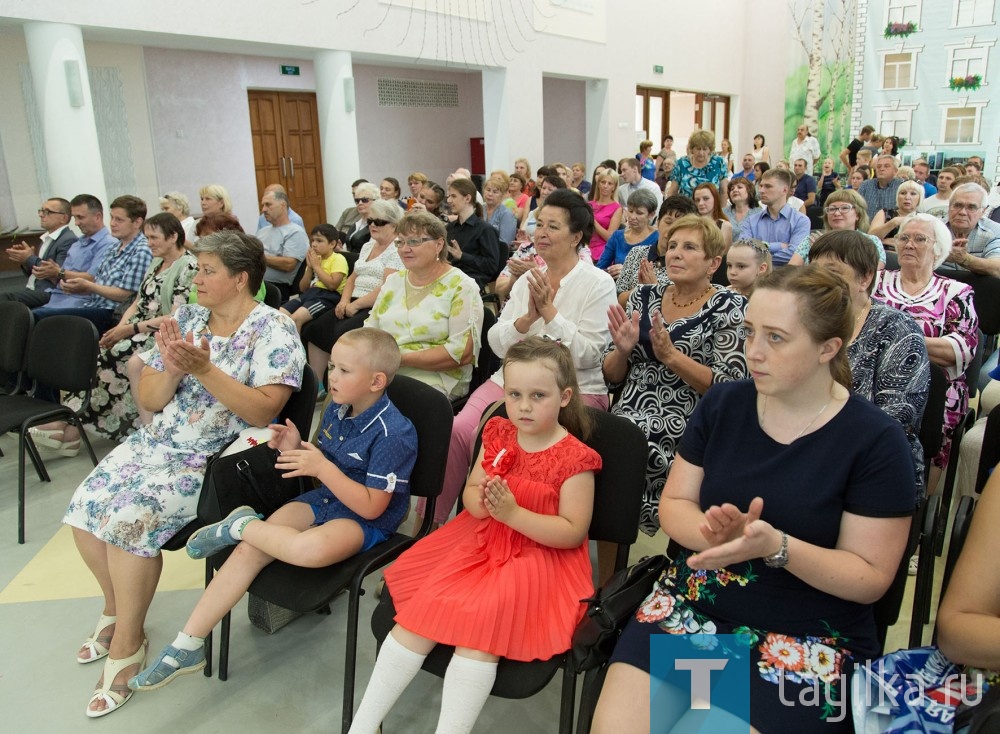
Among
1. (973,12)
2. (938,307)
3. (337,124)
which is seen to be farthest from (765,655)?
(973,12)

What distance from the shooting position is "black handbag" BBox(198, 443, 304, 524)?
2.18m

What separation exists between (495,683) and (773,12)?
63.6ft

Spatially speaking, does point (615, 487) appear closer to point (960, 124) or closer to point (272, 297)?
point (272, 297)

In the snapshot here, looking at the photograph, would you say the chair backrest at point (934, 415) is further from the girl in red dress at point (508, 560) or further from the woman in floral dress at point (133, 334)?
the woman in floral dress at point (133, 334)

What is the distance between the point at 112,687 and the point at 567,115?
48.9 ft

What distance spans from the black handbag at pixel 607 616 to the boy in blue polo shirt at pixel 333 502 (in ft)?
2.29

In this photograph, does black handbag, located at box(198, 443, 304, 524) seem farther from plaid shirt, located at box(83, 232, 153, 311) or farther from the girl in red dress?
plaid shirt, located at box(83, 232, 153, 311)

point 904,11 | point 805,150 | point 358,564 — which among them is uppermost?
point 904,11

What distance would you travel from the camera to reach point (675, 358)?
7.81 ft

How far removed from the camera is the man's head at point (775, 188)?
17.5 feet

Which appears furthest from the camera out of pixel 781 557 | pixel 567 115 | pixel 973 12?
pixel 567 115

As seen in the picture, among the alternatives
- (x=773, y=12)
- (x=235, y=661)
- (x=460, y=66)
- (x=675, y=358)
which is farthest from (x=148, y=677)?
(x=773, y=12)

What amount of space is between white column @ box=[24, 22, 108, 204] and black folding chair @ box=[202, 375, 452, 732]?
597cm

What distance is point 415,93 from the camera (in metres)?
12.9
